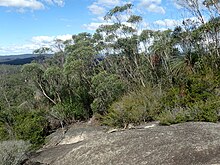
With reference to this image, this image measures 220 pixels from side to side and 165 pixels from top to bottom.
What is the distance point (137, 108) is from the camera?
93.8 ft

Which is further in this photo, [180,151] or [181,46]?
[181,46]

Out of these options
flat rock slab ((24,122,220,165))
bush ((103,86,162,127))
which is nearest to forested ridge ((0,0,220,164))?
bush ((103,86,162,127))

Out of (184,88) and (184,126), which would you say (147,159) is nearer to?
(184,126)

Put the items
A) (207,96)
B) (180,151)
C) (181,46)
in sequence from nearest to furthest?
(180,151) < (207,96) < (181,46)

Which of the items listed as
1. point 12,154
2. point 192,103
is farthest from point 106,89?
point 12,154

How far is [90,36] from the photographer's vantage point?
1943 inches

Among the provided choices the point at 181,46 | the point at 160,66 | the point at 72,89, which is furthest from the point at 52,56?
the point at 181,46

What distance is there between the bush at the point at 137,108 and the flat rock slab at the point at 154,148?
45.9 ft

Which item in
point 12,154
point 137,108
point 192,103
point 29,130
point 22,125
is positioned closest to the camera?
point 12,154

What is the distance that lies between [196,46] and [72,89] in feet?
62.1

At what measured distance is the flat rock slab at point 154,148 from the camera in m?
10.3

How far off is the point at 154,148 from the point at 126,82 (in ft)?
90.7

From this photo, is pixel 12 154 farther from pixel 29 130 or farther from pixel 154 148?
pixel 29 130

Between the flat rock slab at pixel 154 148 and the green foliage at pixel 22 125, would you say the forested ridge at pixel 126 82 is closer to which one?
the green foliage at pixel 22 125
